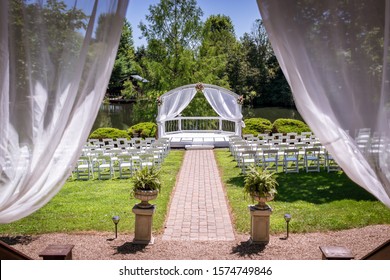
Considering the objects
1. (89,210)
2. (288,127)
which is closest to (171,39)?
(288,127)

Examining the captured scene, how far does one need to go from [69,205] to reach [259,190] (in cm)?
492

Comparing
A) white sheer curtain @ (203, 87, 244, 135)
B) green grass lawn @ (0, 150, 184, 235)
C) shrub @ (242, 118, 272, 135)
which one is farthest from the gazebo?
green grass lawn @ (0, 150, 184, 235)

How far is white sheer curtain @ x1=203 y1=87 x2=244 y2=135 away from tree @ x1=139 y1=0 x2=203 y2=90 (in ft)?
26.8

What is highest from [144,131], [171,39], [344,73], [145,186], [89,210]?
[171,39]

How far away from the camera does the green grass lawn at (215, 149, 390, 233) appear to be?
7559 millimetres

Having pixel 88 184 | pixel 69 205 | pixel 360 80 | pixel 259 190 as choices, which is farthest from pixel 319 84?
pixel 88 184

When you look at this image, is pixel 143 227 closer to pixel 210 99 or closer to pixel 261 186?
pixel 261 186

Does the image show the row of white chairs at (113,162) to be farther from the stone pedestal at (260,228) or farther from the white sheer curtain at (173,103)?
the stone pedestal at (260,228)

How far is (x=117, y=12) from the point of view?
3551 millimetres

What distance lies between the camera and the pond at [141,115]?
29703 mm

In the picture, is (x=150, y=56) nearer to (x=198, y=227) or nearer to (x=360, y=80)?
(x=198, y=227)

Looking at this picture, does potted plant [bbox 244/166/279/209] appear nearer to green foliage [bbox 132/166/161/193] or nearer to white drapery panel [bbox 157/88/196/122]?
green foliage [bbox 132/166/161/193]

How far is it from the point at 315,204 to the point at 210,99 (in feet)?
41.3

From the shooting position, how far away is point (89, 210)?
8766mm
